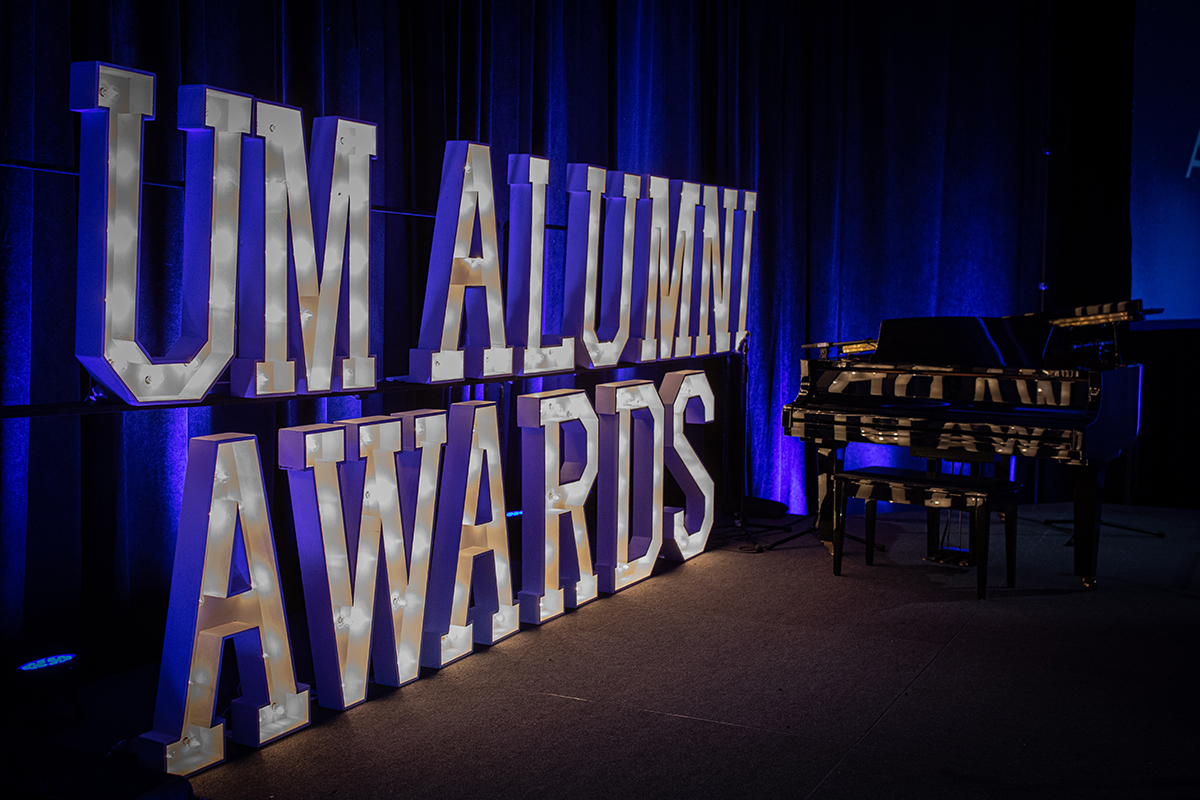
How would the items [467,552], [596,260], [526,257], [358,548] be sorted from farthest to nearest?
1. [596,260]
2. [526,257]
3. [467,552]
4. [358,548]

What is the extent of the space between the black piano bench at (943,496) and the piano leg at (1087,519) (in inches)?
9.6

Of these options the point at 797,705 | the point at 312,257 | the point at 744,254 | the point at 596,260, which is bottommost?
the point at 797,705

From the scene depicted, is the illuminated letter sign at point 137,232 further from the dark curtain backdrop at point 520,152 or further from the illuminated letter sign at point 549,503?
the illuminated letter sign at point 549,503

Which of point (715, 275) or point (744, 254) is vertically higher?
point (744, 254)

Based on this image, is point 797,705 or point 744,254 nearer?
point 797,705

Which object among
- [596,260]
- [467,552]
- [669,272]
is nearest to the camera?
[467,552]

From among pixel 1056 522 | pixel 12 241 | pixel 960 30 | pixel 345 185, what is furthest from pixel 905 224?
pixel 12 241

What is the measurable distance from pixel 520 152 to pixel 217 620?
2706mm

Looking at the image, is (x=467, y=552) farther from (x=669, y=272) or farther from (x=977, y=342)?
(x=977, y=342)

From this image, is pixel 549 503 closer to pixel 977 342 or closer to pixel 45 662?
pixel 45 662

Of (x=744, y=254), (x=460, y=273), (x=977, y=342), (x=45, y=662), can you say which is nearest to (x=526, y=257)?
(x=460, y=273)

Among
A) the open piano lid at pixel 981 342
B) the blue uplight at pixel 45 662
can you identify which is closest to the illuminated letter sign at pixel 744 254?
the open piano lid at pixel 981 342

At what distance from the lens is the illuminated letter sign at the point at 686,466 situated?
4348mm

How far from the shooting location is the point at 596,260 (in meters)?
3.90
